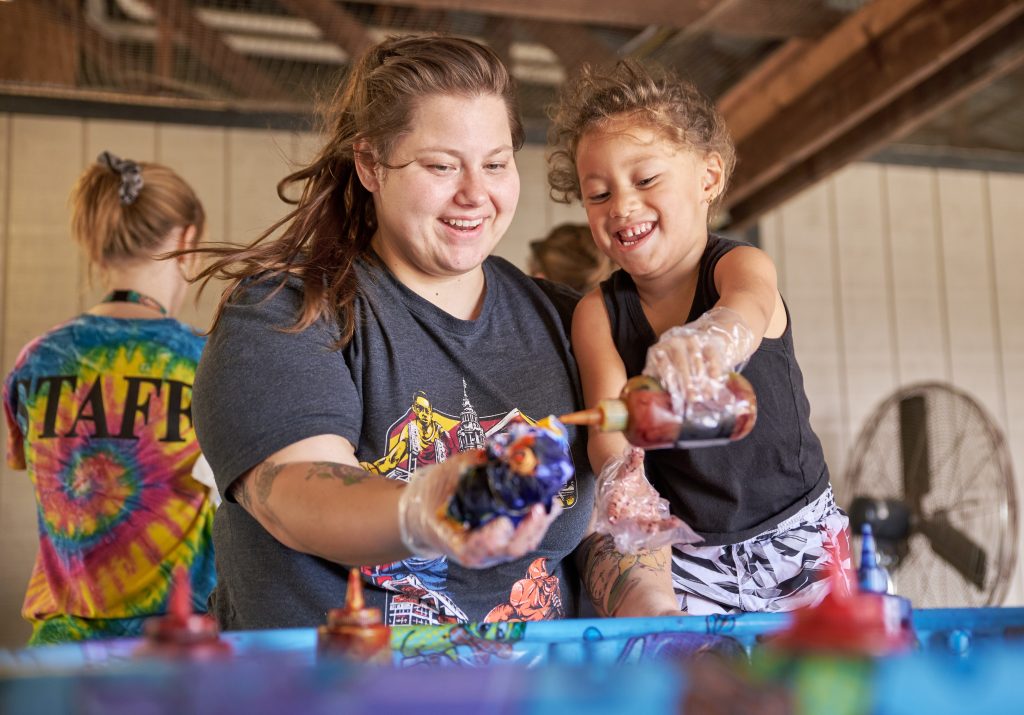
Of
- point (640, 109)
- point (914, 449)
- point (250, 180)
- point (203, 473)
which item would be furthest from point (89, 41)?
point (914, 449)

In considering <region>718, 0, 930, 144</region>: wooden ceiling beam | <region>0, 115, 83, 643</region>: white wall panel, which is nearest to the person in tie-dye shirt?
<region>0, 115, 83, 643</region>: white wall panel

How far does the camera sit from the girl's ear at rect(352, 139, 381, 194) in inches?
63.1

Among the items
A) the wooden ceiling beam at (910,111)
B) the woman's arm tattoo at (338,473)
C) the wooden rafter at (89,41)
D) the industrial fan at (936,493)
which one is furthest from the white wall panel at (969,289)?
the woman's arm tattoo at (338,473)

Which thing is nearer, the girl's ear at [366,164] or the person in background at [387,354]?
the person in background at [387,354]

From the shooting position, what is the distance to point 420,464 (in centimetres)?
148

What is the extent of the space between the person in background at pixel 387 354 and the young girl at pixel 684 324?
131mm

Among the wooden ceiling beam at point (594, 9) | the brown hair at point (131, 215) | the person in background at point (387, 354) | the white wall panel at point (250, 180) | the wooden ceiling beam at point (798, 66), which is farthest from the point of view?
the white wall panel at point (250, 180)

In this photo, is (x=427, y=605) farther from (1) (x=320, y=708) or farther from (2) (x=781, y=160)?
(2) (x=781, y=160)

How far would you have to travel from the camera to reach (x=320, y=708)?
64cm

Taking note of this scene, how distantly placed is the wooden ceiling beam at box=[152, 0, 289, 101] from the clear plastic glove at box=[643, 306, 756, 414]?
2773 millimetres

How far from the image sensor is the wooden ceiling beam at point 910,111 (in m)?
3.21

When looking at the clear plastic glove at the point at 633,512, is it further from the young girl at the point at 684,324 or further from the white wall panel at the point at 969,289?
the white wall panel at the point at 969,289

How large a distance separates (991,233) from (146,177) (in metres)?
4.70

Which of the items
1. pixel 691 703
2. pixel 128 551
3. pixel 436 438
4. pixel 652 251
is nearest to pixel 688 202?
pixel 652 251
